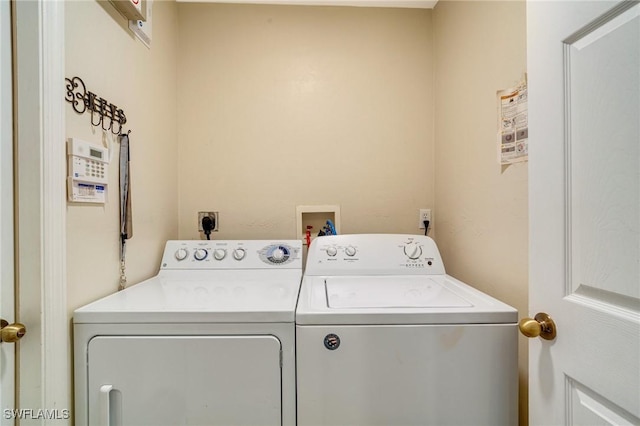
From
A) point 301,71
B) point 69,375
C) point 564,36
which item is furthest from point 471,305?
point 301,71

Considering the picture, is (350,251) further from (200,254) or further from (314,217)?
(200,254)

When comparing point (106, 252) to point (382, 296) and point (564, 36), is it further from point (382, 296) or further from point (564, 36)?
point (564, 36)

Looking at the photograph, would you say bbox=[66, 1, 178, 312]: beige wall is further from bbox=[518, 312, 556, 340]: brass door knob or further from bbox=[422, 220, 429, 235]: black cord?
bbox=[422, 220, 429, 235]: black cord

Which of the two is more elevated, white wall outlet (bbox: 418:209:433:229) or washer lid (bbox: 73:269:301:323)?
white wall outlet (bbox: 418:209:433:229)

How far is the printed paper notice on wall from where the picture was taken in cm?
103

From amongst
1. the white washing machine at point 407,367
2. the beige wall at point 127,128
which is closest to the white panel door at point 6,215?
the beige wall at point 127,128

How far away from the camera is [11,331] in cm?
76

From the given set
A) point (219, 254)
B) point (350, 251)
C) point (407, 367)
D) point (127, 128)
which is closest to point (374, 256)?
point (350, 251)

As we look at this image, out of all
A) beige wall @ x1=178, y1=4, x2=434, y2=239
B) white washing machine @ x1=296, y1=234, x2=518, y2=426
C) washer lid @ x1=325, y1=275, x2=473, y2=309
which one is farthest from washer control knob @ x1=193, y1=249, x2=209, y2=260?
white washing machine @ x1=296, y1=234, x2=518, y2=426

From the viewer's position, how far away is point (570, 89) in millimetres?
655

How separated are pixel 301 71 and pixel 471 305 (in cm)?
146

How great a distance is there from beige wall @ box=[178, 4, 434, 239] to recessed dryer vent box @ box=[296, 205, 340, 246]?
39 mm

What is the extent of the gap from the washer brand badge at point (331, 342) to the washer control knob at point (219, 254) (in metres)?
0.79

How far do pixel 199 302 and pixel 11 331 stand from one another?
17.4 inches
